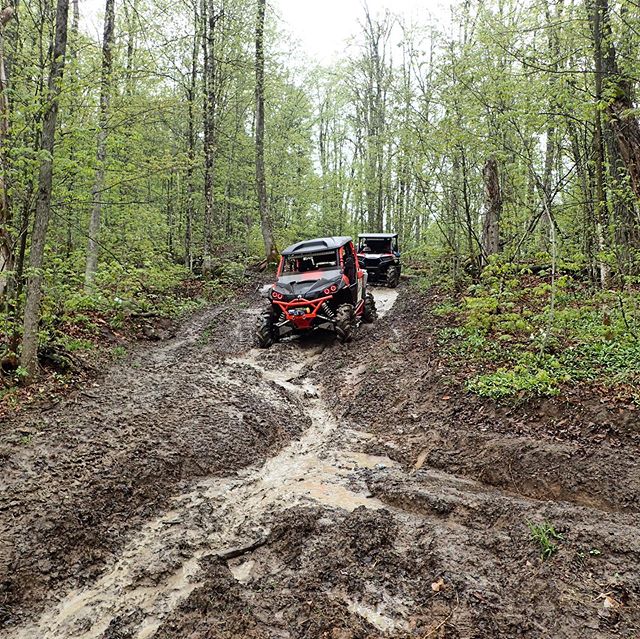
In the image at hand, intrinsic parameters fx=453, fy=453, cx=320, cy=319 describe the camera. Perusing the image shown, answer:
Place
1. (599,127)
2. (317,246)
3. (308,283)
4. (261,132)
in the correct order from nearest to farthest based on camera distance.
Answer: (599,127) → (308,283) → (317,246) → (261,132)

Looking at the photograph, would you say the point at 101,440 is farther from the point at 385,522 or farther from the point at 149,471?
the point at 385,522

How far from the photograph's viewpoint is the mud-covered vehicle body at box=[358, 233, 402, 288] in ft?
55.8

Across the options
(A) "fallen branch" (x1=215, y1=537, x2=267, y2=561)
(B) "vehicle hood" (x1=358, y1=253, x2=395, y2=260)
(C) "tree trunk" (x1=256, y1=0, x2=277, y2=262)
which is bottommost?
(A) "fallen branch" (x1=215, y1=537, x2=267, y2=561)

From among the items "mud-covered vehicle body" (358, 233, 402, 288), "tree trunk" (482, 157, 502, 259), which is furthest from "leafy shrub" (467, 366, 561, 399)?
"mud-covered vehicle body" (358, 233, 402, 288)

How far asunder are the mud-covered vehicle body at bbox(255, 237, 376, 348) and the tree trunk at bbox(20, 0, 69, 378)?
14.4ft

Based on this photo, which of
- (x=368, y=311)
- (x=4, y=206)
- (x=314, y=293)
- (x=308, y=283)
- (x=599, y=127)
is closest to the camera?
(x=4, y=206)

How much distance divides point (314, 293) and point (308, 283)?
15.5 inches

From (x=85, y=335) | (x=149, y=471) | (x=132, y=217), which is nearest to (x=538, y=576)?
(x=149, y=471)

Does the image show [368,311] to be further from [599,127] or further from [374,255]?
[374,255]

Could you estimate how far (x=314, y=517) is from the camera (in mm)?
3875

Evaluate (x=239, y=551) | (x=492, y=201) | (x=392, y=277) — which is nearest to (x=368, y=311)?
(x=492, y=201)

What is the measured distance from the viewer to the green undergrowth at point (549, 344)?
211 inches

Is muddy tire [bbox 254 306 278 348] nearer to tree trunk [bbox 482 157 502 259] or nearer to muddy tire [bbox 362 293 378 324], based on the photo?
muddy tire [bbox 362 293 378 324]

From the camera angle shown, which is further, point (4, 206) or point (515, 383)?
point (4, 206)
